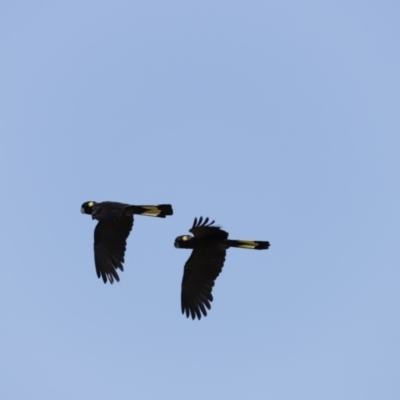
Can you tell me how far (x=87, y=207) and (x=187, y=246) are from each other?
151 inches

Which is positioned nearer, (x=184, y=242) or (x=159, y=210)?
(x=184, y=242)

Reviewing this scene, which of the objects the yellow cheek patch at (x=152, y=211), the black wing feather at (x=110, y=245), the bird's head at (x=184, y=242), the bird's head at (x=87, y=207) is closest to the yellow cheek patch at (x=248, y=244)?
the bird's head at (x=184, y=242)

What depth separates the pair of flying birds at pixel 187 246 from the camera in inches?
909

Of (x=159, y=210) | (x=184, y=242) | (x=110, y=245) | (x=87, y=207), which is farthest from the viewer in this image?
(x=87, y=207)

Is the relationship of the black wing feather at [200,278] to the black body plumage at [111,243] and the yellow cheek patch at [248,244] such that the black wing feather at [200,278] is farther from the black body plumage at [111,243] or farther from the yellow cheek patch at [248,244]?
the black body plumage at [111,243]

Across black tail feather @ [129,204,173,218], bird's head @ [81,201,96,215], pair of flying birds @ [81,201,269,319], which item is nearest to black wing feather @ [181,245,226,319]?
pair of flying birds @ [81,201,269,319]

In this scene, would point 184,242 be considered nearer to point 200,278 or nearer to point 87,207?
point 200,278

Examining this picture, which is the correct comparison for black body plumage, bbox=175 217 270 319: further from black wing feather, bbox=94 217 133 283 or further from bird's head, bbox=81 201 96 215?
bird's head, bbox=81 201 96 215

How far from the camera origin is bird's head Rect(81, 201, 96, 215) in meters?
25.9

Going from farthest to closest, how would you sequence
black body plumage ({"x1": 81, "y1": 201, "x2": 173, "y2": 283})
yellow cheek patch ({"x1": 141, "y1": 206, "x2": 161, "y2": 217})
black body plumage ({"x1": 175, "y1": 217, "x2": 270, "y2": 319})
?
black body plumage ({"x1": 81, "y1": 201, "x2": 173, "y2": 283}) → yellow cheek patch ({"x1": 141, "y1": 206, "x2": 161, "y2": 217}) → black body plumage ({"x1": 175, "y1": 217, "x2": 270, "y2": 319})

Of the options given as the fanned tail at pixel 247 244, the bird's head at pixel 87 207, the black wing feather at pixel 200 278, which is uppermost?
the bird's head at pixel 87 207

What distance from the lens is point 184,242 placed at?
23.2 m

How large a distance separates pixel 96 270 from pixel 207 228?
143 inches

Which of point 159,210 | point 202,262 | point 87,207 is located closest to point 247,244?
point 202,262
